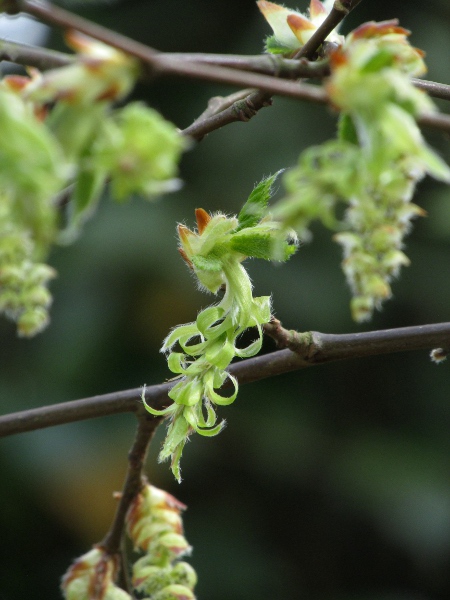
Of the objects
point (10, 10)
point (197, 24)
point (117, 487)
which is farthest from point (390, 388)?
point (10, 10)

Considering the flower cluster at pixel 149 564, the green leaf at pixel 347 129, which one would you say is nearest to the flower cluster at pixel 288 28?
the green leaf at pixel 347 129

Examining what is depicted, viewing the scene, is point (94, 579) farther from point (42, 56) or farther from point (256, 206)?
point (42, 56)

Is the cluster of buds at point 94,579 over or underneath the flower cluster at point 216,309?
underneath

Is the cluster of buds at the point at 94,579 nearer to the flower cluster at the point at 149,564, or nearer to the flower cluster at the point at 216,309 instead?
the flower cluster at the point at 149,564

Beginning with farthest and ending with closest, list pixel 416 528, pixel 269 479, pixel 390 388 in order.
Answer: pixel 390 388, pixel 269 479, pixel 416 528

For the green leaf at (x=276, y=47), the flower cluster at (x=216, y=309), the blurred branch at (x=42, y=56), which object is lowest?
the flower cluster at (x=216, y=309)

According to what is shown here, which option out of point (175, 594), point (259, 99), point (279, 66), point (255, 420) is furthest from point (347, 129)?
point (255, 420)

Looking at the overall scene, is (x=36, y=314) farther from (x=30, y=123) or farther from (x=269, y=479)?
(x=269, y=479)
